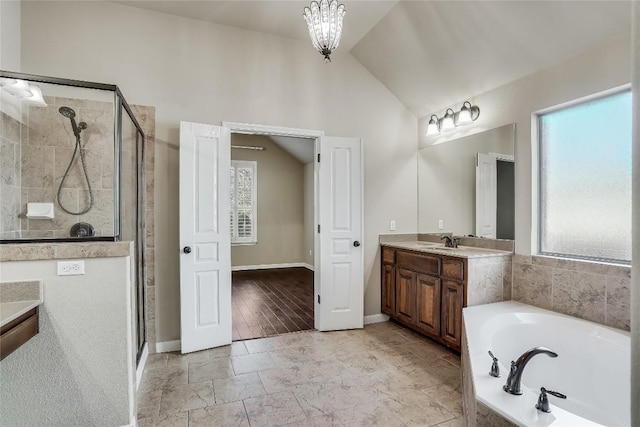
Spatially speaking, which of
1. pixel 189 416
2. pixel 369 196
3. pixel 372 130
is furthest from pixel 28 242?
pixel 372 130

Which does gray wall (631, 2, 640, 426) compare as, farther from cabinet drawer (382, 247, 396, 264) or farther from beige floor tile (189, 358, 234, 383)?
cabinet drawer (382, 247, 396, 264)

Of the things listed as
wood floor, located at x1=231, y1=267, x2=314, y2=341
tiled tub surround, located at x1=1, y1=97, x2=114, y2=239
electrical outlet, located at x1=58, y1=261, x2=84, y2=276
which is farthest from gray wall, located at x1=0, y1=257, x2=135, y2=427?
wood floor, located at x1=231, y1=267, x2=314, y2=341

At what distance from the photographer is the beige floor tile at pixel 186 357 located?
2.91 metres

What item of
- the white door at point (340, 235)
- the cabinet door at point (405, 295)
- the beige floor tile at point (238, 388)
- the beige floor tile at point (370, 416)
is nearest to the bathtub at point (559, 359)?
the beige floor tile at point (370, 416)

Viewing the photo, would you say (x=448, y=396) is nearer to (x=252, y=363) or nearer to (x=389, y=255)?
(x=252, y=363)

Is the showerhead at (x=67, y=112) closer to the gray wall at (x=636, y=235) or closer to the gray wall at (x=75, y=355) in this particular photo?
the gray wall at (x=75, y=355)

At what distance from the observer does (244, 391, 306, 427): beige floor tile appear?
2074mm

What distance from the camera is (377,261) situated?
4.01 m

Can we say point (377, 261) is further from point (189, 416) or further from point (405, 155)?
point (189, 416)

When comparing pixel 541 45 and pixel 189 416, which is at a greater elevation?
pixel 541 45

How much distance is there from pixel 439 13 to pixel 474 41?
39 centimetres

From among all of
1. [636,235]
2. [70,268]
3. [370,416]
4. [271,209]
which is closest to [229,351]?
[370,416]

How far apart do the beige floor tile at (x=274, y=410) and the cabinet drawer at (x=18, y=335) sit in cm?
132

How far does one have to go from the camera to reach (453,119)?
3592 millimetres
